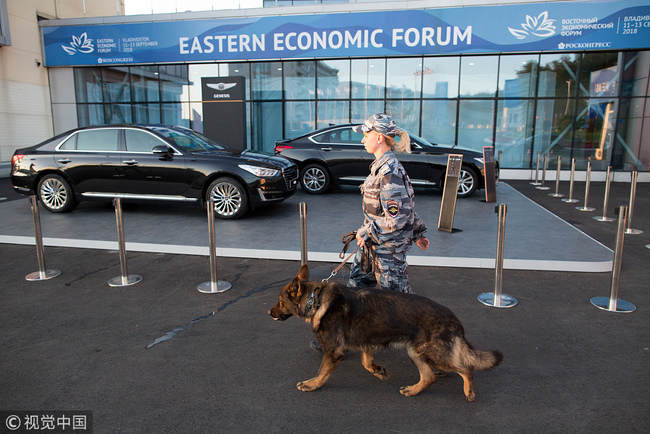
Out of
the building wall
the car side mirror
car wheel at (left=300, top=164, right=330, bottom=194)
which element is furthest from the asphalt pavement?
the building wall

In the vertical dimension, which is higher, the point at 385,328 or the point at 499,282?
the point at 385,328

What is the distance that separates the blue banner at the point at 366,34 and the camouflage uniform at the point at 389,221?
1367 centimetres

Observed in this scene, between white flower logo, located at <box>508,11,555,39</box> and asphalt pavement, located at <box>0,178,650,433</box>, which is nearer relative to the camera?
asphalt pavement, located at <box>0,178,650,433</box>

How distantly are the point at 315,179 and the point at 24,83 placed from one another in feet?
45.8

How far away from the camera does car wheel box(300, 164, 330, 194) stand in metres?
11.6

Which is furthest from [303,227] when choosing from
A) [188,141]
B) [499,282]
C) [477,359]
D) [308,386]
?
[188,141]

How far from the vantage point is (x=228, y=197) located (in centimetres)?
838

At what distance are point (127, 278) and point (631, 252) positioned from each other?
276 inches

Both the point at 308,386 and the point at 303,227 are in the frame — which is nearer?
the point at 308,386

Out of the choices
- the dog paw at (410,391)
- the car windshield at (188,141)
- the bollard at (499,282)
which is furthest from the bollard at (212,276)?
the car windshield at (188,141)

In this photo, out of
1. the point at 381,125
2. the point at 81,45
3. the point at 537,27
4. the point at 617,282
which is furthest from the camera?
the point at 81,45

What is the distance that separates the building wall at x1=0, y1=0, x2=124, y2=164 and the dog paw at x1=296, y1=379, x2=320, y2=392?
18849 millimetres

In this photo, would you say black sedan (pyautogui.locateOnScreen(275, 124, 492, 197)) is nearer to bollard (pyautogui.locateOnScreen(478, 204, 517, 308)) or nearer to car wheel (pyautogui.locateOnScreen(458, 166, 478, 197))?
car wheel (pyautogui.locateOnScreen(458, 166, 478, 197))

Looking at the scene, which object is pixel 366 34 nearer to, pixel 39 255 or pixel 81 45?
pixel 81 45
